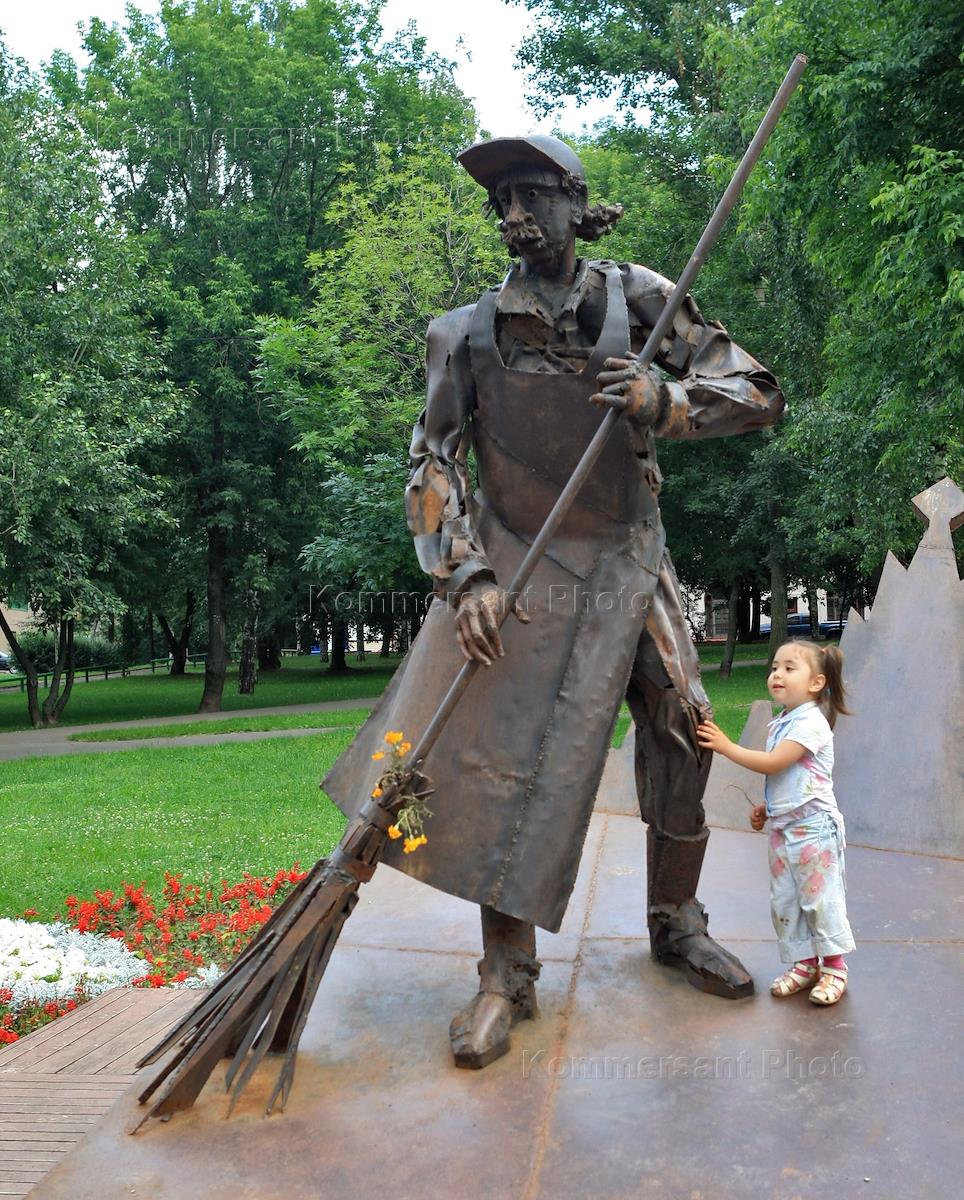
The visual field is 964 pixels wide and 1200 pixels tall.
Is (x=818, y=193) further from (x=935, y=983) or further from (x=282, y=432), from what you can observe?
(x=282, y=432)

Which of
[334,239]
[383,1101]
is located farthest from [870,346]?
[334,239]

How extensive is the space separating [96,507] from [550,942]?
12784 mm

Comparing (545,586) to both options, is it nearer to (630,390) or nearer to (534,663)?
(534,663)

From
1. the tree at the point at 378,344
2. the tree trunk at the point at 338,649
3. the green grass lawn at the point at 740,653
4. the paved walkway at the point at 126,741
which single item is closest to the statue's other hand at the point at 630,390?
the paved walkway at the point at 126,741

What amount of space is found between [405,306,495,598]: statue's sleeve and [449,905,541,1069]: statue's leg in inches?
41.1

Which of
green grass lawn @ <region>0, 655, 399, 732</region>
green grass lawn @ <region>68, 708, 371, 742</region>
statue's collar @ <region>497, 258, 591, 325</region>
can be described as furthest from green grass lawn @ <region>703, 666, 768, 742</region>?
statue's collar @ <region>497, 258, 591, 325</region>

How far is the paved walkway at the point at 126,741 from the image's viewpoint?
14922mm

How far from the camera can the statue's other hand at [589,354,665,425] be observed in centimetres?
309

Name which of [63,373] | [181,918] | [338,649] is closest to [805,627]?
[338,649]

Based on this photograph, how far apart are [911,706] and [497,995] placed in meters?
3.81

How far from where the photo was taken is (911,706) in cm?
626

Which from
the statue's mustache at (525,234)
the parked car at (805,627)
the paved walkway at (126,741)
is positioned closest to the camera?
the statue's mustache at (525,234)

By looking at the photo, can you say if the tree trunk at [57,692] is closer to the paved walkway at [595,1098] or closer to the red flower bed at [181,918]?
the red flower bed at [181,918]

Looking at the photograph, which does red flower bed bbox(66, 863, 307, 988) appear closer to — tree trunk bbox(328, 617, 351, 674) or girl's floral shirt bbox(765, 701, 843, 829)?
girl's floral shirt bbox(765, 701, 843, 829)
